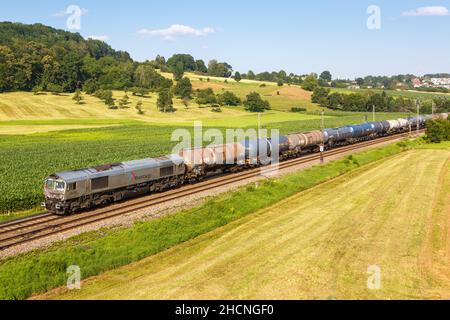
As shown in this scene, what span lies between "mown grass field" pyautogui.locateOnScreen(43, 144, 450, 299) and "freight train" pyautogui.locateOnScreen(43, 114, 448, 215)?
10.4 meters

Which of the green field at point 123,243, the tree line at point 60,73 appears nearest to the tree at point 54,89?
the tree line at point 60,73

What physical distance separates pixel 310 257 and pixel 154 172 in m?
18.9

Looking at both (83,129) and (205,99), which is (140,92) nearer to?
(205,99)

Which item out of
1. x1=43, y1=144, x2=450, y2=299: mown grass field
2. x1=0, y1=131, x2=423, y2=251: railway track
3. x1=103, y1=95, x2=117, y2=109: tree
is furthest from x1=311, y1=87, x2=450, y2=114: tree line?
x1=43, y1=144, x2=450, y2=299: mown grass field

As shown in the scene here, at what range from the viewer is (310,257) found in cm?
2188

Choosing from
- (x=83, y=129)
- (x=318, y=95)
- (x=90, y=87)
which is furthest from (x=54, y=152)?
(x=318, y=95)

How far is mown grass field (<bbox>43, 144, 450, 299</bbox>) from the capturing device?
18.1 meters

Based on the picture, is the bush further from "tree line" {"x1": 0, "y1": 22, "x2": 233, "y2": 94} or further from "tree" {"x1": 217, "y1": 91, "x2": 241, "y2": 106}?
"tree line" {"x1": 0, "y1": 22, "x2": 233, "y2": 94}

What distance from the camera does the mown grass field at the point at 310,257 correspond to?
18.1 m

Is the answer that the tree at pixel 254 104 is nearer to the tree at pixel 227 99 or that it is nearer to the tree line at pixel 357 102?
the tree at pixel 227 99
